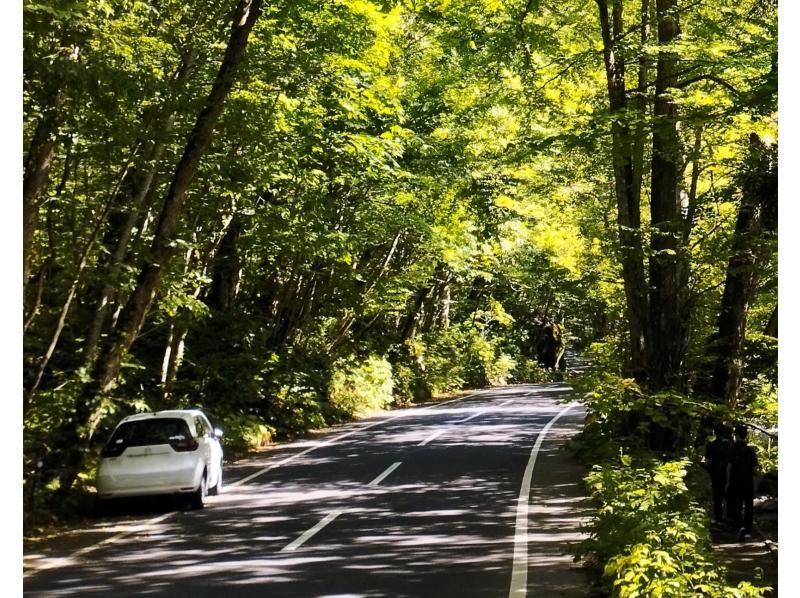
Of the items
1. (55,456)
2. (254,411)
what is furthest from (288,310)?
(55,456)

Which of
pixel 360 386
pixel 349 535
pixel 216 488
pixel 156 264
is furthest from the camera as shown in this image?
pixel 360 386

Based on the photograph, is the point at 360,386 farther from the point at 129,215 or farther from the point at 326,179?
the point at 129,215

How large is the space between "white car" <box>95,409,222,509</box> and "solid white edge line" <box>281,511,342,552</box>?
2446 mm

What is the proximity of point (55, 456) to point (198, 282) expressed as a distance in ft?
20.6

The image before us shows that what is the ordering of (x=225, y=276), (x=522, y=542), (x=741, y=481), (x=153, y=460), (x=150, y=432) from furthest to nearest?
1. (x=225, y=276)
2. (x=150, y=432)
3. (x=153, y=460)
4. (x=741, y=481)
5. (x=522, y=542)

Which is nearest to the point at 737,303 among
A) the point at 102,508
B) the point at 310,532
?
A: the point at 310,532

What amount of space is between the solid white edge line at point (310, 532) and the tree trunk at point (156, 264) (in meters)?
4.55

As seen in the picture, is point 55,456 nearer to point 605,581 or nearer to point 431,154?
point 605,581

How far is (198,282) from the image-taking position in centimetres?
1927

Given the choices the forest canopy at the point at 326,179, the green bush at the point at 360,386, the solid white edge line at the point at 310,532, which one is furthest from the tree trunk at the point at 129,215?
the green bush at the point at 360,386

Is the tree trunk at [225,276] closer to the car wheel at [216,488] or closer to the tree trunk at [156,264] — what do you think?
the tree trunk at [156,264]

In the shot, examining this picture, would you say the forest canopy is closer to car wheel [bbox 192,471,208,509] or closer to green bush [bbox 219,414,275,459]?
green bush [bbox 219,414,275,459]

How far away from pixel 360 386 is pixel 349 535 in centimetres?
2152

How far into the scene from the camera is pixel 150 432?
1374cm
